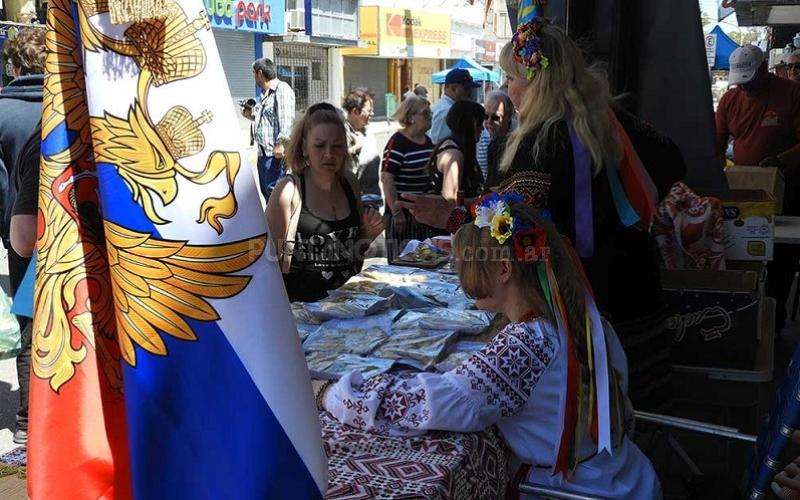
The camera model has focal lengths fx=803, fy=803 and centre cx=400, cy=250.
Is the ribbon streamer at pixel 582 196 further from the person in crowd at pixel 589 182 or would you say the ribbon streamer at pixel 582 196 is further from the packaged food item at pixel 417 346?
the packaged food item at pixel 417 346

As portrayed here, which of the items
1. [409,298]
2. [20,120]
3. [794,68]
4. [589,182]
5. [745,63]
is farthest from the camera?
[794,68]

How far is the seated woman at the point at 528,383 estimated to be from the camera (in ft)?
5.52

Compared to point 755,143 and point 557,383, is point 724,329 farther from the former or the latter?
point 755,143

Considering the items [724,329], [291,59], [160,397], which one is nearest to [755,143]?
[724,329]

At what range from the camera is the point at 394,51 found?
30.6 m

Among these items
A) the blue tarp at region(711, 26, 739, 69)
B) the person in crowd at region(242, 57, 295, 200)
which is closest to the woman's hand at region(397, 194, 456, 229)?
the person in crowd at region(242, 57, 295, 200)

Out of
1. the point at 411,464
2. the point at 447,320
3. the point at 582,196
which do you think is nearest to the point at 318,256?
the point at 447,320

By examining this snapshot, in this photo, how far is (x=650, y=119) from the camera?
13.6ft

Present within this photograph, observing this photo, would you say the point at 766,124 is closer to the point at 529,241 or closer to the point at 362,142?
the point at 362,142

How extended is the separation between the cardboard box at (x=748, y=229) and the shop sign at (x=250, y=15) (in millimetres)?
16864

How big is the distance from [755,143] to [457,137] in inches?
88.0

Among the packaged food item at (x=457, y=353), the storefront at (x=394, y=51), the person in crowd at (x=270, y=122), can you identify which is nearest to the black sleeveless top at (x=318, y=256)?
the packaged food item at (x=457, y=353)

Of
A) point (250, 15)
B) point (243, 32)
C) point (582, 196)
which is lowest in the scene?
point (582, 196)

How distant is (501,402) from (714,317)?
148 centimetres
